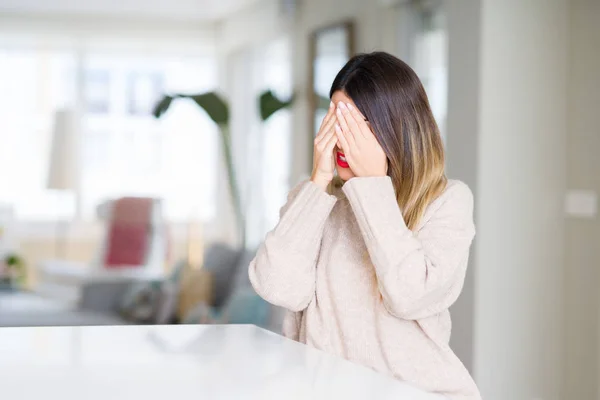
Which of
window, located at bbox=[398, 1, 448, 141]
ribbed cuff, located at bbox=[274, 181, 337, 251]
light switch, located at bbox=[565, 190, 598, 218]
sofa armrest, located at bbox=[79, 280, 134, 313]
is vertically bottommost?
sofa armrest, located at bbox=[79, 280, 134, 313]

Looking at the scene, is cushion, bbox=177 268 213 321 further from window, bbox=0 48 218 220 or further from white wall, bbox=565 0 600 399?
window, bbox=0 48 218 220

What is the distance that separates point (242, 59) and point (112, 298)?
2.63m

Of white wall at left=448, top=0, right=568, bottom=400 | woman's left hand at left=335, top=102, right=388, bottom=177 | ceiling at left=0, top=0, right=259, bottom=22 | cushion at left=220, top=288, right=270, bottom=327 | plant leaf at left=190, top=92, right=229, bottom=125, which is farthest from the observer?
ceiling at left=0, top=0, right=259, bottom=22

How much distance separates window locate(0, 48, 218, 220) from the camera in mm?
7785

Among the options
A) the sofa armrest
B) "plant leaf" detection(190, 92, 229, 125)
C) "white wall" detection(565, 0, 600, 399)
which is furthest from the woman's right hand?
the sofa armrest

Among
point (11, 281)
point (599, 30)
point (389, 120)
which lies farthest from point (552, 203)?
point (11, 281)

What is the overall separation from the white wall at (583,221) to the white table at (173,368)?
92.2 inches

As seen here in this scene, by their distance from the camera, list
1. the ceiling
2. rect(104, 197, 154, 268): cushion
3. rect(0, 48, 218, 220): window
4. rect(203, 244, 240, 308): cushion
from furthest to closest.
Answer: rect(0, 48, 218, 220): window → the ceiling → rect(104, 197, 154, 268): cushion → rect(203, 244, 240, 308): cushion

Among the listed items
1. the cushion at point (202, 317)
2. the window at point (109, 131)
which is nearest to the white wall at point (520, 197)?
the cushion at point (202, 317)

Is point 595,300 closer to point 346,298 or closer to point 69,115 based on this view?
point 346,298

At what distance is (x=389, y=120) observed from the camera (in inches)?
56.6

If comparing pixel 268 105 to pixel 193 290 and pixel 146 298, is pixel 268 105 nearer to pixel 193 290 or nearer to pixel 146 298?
pixel 193 290

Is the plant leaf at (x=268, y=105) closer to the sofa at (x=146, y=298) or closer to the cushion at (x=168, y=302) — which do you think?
the sofa at (x=146, y=298)

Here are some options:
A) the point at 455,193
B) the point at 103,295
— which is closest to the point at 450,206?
the point at 455,193
